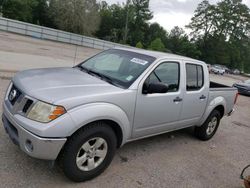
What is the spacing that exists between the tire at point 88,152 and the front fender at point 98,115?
128mm

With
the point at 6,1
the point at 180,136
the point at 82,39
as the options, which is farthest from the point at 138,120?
the point at 6,1

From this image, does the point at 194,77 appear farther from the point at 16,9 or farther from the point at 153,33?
the point at 153,33

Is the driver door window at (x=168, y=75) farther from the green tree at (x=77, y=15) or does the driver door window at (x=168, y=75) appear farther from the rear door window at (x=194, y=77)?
the green tree at (x=77, y=15)

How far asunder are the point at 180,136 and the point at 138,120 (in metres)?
2.19

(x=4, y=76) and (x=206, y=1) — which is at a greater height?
(x=206, y=1)

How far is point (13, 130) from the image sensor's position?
9.25 feet

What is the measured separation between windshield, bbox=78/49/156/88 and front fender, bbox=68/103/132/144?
43 cm

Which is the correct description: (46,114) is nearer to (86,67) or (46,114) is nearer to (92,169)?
(92,169)

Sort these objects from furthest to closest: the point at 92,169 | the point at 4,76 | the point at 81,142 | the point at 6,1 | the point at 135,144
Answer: the point at 6,1, the point at 4,76, the point at 135,144, the point at 92,169, the point at 81,142

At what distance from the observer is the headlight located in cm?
255

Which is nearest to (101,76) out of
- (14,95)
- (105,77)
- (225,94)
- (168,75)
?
(105,77)

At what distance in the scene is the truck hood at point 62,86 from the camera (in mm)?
2660

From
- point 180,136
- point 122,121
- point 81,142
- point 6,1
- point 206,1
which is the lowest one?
point 180,136

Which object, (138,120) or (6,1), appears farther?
(6,1)
